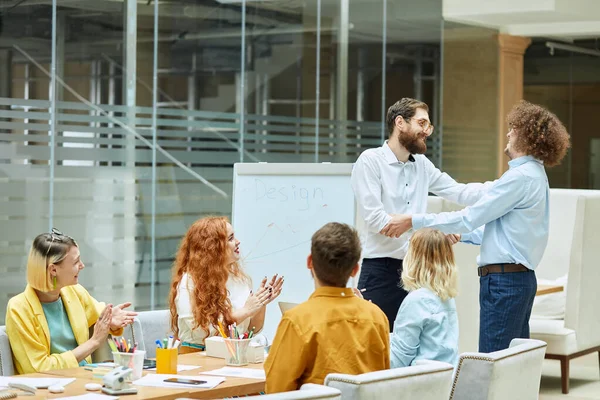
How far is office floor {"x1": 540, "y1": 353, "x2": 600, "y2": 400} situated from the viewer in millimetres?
6430

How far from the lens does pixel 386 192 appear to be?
481cm

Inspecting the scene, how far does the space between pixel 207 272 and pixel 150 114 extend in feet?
11.4

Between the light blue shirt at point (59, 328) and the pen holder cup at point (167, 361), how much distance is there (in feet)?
1.75

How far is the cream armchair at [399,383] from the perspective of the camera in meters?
2.72

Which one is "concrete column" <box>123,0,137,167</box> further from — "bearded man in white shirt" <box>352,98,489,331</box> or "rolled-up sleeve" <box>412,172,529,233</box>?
"rolled-up sleeve" <box>412,172,529,233</box>

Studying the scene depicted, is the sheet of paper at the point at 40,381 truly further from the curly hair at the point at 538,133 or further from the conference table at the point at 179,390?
the curly hair at the point at 538,133

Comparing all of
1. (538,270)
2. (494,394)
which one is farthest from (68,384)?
(538,270)

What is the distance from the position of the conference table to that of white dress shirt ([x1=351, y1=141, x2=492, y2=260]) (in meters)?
1.24

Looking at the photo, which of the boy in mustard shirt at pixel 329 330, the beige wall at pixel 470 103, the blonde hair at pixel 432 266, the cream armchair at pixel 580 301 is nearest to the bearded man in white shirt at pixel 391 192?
the blonde hair at pixel 432 266

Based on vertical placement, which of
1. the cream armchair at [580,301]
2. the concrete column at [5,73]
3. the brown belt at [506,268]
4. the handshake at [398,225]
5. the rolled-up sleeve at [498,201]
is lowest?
the cream armchair at [580,301]

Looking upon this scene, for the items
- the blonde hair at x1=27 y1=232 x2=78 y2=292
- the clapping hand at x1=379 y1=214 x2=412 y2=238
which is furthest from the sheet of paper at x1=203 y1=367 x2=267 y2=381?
the clapping hand at x1=379 y1=214 x2=412 y2=238

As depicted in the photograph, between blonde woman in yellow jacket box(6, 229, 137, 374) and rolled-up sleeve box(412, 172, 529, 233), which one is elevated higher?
rolled-up sleeve box(412, 172, 529, 233)

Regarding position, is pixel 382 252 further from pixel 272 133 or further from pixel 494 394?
pixel 272 133

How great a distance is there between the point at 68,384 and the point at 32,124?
3704 millimetres
